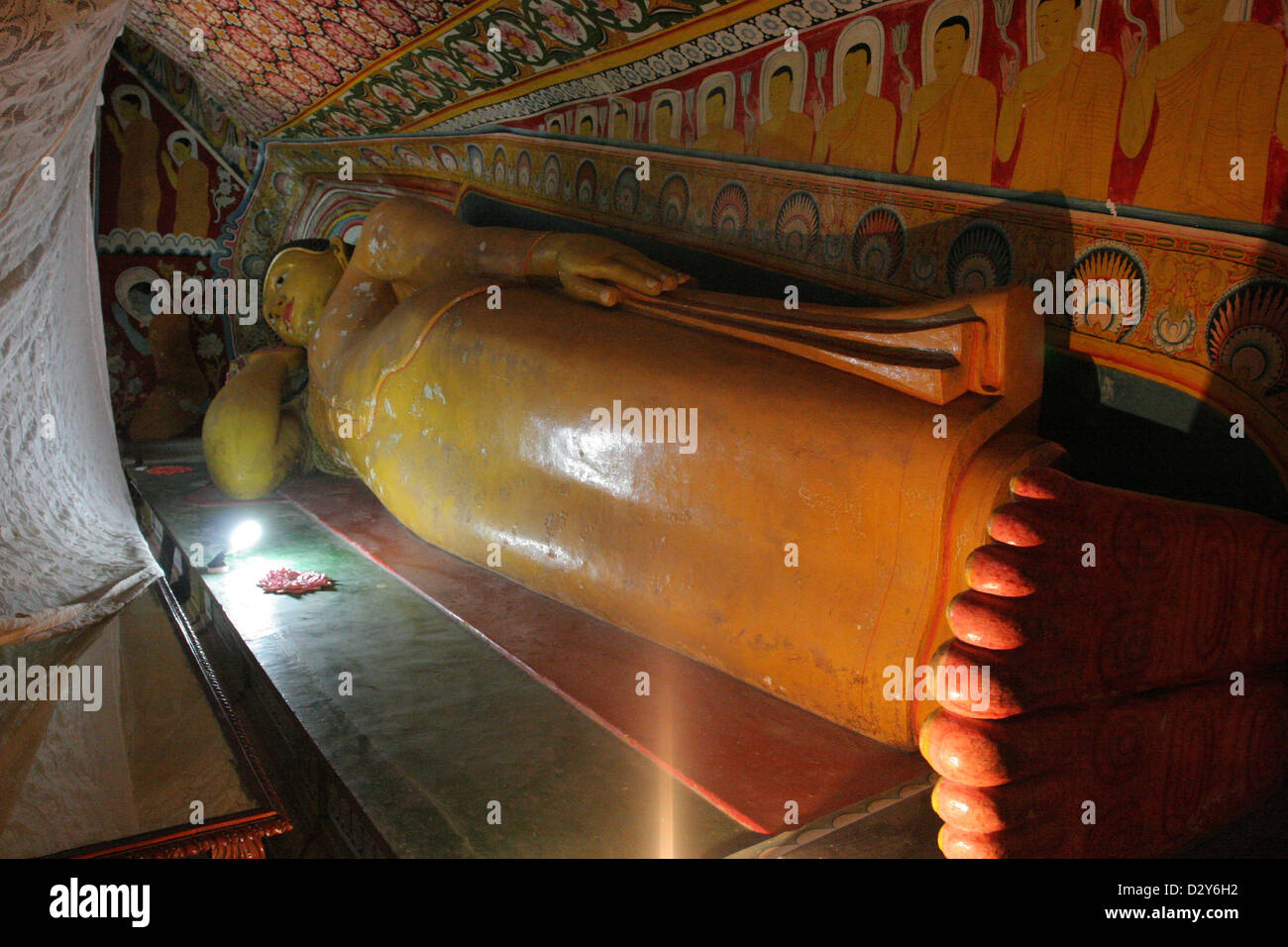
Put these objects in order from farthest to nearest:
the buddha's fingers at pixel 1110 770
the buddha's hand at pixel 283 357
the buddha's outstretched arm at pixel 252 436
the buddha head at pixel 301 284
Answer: the buddha's hand at pixel 283 357
the buddha head at pixel 301 284
the buddha's outstretched arm at pixel 252 436
the buddha's fingers at pixel 1110 770

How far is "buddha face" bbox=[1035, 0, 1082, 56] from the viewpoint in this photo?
1818mm

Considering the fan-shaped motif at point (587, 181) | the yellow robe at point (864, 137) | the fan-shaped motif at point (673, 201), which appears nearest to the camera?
the yellow robe at point (864, 137)

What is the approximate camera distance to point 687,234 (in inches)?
113

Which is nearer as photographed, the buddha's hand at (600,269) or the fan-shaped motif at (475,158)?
the buddha's hand at (600,269)

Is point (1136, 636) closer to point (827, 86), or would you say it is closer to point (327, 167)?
point (827, 86)

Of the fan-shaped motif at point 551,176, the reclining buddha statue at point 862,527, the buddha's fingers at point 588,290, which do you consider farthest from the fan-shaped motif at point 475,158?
the buddha's fingers at point 588,290

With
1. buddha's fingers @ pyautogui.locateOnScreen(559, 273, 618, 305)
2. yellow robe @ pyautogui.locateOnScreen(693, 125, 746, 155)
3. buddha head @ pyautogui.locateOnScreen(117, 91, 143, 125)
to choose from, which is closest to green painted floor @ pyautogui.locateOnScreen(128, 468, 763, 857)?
buddha's fingers @ pyautogui.locateOnScreen(559, 273, 618, 305)

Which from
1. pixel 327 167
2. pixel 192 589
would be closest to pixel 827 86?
pixel 192 589

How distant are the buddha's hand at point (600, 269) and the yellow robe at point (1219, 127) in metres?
1.05

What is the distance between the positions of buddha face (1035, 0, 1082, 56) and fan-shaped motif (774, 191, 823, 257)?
0.68 m

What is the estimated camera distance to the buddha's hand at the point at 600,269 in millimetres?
2320

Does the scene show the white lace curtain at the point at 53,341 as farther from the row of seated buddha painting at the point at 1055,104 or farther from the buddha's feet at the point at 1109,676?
the buddha's feet at the point at 1109,676

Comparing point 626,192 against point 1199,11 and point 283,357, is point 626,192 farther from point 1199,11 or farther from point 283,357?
point 1199,11

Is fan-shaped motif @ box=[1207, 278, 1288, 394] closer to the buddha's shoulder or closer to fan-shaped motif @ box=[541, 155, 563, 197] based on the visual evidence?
the buddha's shoulder
